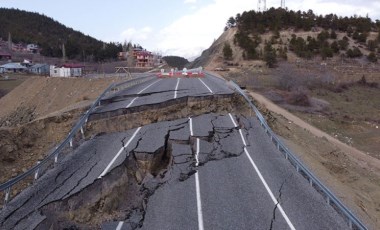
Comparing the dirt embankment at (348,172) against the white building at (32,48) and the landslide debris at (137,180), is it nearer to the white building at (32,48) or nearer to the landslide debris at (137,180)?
the landslide debris at (137,180)

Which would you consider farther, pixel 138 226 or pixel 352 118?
pixel 352 118

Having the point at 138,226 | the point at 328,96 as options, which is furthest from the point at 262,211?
the point at 328,96

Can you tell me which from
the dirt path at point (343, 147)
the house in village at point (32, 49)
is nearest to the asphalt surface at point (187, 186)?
the dirt path at point (343, 147)

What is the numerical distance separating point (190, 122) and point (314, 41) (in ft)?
214

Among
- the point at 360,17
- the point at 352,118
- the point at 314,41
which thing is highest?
the point at 360,17

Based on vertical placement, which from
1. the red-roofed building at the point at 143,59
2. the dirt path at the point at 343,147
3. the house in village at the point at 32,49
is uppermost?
the house in village at the point at 32,49

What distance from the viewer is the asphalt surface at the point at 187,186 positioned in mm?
9234

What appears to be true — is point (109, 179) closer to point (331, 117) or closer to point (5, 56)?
point (331, 117)

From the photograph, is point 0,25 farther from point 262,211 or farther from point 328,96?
point 262,211

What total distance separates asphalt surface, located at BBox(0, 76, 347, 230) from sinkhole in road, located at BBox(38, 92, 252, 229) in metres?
0.04

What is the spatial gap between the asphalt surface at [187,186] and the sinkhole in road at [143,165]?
0.12 ft

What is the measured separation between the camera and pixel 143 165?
1291 cm

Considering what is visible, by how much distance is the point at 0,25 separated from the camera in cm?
17050

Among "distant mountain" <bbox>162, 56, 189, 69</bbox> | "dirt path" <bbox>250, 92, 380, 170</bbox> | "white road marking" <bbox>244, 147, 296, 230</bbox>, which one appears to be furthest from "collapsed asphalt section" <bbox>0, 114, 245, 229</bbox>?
"distant mountain" <bbox>162, 56, 189, 69</bbox>
